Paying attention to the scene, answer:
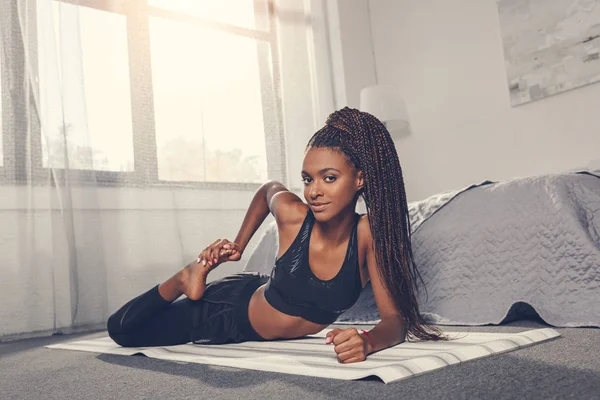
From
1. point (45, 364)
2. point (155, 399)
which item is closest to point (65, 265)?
point (45, 364)

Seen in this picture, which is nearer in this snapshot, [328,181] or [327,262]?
[328,181]

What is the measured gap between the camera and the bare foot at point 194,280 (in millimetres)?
1541

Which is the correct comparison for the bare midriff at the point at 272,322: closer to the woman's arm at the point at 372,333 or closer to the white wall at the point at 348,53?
the woman's arm at the point at 372,333

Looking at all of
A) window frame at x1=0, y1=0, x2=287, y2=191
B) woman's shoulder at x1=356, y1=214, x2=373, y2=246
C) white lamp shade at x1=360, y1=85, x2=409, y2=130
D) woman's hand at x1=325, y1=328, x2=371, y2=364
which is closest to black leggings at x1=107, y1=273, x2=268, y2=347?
woman's shoulder at x1=356, y1=214, x2=373, y2=246

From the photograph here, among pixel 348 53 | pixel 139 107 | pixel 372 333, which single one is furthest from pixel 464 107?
pixel 372 333

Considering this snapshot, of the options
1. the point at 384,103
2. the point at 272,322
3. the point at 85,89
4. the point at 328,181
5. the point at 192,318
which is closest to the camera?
the point at 328,181

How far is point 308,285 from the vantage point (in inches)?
58.2

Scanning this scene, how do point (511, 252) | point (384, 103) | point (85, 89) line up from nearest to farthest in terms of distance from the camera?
point (511, 252) → point (85, 89) → point (384, 103)

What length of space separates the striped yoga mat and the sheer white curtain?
1.24 metres

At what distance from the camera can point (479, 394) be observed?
3.03ft

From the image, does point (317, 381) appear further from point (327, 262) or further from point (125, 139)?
point (125, 139)

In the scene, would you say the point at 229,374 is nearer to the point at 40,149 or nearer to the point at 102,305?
the point at 102,305

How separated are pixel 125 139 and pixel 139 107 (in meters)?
0.20

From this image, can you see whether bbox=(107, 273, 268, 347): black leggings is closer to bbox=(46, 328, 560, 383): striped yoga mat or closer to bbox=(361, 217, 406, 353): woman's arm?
bbox=(46, 328, 560, 383): striped yoga mat
